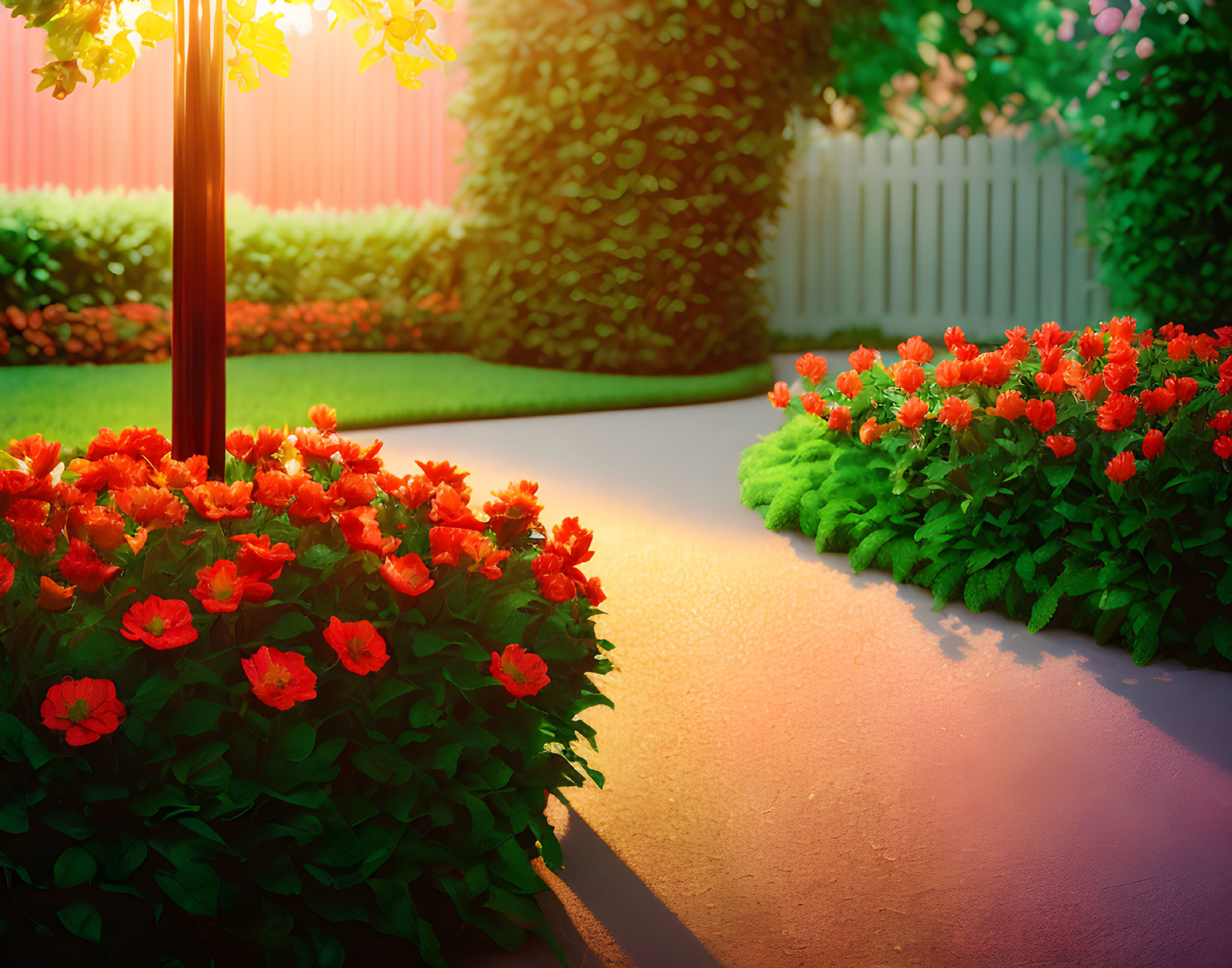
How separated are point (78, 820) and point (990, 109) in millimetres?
12881

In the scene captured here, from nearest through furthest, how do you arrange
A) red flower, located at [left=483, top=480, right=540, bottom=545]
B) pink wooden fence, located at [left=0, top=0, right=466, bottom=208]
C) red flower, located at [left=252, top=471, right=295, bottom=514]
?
red flower, located at [left=252, top=471, right=295, bottom=514] → red flower, located at [left=483, top=480, right=540, bottom=545] → pink wooden fence, located at [left=0, top=0, right=466, bottom=208]

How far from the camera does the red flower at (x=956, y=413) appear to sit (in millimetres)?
3080

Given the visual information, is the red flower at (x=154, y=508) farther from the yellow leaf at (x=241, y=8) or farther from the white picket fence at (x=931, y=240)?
the white picket fence at (x=931, y=240)

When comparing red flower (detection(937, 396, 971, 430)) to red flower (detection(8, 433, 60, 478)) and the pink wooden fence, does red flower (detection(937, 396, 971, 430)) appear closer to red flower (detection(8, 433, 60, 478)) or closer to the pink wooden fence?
red flower (detection(8, 433, 60, 478))

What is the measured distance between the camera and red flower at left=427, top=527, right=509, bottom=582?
1.93 metres

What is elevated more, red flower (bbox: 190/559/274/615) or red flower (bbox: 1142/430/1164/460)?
red flower (bbox: 1142/430/1164/460)

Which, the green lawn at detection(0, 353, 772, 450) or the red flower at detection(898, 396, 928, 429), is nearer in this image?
the red flower at detection(898, 396, 928, 429)

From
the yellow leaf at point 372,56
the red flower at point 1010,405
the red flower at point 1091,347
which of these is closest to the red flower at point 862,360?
the red flower at point 1091,347

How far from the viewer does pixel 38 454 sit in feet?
7.07

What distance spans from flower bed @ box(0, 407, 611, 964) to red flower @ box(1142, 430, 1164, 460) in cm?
156

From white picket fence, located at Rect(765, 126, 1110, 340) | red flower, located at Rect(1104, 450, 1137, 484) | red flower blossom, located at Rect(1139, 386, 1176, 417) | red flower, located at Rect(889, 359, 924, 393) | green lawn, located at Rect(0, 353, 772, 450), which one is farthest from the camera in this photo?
white picket fence, located at Rect(765, 126, 1110, 340)

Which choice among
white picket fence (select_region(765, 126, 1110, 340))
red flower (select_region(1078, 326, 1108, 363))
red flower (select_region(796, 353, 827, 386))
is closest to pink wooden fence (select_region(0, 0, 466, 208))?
white picket fence (select_region(765, 126, 1110, 340))

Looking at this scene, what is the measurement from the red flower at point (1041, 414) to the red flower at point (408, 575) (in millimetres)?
1826

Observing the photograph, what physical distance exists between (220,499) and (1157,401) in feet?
7.99
